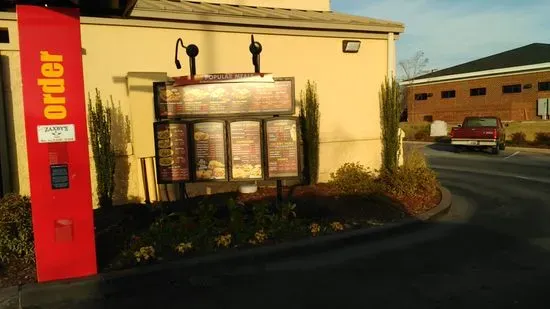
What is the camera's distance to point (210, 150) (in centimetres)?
766

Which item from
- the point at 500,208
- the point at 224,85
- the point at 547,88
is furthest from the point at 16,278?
the point at 547,88

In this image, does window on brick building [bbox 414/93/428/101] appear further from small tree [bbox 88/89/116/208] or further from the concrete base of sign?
small tree [bbox 88/89/116/208]

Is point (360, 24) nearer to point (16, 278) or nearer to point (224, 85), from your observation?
point (224, 85)

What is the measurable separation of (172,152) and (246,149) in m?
1.18

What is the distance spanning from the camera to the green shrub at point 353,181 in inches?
371

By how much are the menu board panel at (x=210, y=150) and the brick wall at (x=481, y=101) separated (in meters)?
41.6

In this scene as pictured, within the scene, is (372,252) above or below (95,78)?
below

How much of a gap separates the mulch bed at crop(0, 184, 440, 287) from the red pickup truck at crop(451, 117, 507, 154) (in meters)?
13.8

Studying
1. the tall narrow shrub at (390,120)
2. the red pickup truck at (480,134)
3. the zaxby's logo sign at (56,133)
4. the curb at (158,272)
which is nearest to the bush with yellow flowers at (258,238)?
the curb at (158,272)

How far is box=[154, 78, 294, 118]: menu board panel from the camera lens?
7.64m

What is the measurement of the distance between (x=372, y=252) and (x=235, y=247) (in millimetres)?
1897

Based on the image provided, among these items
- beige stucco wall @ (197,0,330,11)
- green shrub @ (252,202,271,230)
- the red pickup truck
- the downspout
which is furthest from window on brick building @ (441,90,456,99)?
green shrub @ (252,202,271,230)

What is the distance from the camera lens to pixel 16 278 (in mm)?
5371

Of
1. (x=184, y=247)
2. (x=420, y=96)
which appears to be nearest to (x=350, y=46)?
(x=184, y=247)
